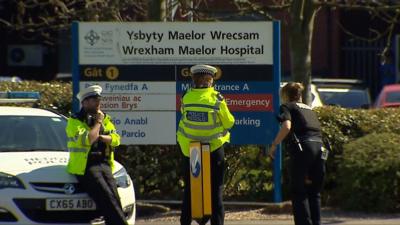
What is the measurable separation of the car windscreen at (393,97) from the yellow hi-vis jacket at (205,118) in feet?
37.0

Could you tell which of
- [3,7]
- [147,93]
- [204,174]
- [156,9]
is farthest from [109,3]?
[3,7]

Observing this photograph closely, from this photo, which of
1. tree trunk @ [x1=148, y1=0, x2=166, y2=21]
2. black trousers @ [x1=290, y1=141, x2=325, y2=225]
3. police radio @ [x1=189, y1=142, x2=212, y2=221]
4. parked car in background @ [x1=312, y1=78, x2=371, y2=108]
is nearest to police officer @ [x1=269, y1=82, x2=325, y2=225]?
black trousers @ [x1=290, y1=141, x2=325, y2=225]

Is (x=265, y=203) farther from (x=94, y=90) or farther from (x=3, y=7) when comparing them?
(x=3, y=7)

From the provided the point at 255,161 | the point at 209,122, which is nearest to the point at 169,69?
the point at 255,161

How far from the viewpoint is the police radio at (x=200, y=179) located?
9727mm

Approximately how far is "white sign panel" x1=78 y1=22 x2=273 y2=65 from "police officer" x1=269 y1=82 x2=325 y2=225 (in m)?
2.22

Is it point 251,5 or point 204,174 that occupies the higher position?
point 251,5

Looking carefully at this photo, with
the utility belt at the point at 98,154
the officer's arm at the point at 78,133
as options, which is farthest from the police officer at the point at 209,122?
the officer's arm at the point at 78,133

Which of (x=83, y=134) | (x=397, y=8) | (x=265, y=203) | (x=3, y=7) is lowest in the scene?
(x=265, y=203)

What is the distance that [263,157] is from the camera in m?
12.9

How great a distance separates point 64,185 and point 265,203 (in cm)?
404

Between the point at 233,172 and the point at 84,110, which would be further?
the point at 233,172

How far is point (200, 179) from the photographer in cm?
976

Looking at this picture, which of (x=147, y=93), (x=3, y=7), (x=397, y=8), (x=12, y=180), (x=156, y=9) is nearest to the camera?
(x=12, y=180)
